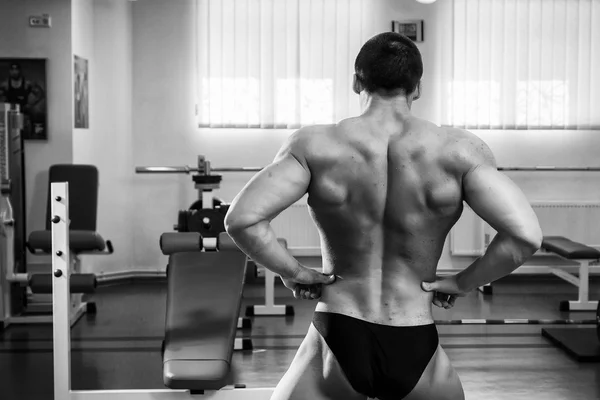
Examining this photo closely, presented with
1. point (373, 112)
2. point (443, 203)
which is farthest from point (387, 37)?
Answer: point (443, 203)

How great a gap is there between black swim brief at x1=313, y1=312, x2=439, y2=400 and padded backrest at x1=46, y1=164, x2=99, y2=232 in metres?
3.97

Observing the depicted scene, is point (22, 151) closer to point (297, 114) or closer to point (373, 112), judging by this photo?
point (297, 114)

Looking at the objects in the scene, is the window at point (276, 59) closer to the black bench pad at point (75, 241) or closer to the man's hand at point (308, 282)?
the black bench pad at point (75, 241)

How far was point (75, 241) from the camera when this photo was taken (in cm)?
489

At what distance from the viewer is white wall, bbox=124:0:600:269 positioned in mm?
6469

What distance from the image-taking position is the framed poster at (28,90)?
5539mm

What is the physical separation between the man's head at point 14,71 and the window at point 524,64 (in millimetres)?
3191

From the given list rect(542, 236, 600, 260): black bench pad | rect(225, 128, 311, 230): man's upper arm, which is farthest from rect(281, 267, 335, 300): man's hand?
rect(542, 236, 600, 260): black bench pad

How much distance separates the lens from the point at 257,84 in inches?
251

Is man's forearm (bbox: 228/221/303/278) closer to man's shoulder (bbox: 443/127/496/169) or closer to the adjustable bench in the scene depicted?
man's shoulder (bbox: 443/127/496/169)

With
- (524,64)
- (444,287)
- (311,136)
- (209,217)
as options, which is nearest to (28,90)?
(209,217)

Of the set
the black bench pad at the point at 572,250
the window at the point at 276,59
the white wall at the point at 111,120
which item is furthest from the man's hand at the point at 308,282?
the window at the point at 276,59

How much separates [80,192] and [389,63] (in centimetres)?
410

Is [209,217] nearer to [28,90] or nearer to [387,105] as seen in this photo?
[28,90]
